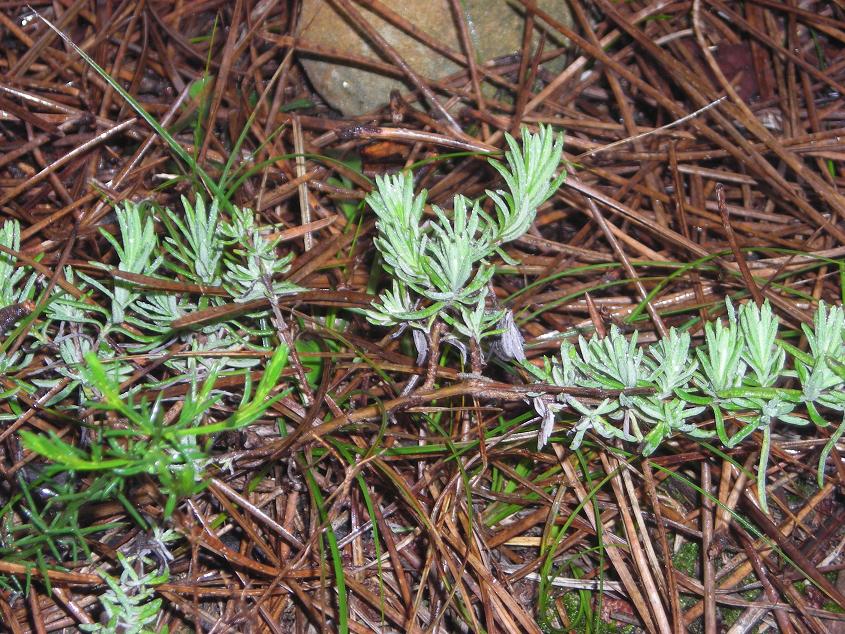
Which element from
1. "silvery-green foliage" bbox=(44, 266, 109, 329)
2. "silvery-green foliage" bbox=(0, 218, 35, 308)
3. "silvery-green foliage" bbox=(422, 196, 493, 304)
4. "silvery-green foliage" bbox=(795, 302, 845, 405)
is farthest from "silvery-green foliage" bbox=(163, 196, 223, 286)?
"silvery-green foliage" bbox=(795, 302, 845, 405)

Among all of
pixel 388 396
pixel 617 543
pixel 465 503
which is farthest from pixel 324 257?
pixel 617 543

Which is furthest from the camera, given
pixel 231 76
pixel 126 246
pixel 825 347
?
pixel 231 76

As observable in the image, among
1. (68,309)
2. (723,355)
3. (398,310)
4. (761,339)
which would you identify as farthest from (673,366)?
(68,309)

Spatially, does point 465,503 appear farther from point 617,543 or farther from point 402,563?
point 617,543

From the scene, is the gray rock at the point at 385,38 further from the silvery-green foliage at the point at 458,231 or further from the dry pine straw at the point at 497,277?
the silvery-green foliage at the point at 458,231

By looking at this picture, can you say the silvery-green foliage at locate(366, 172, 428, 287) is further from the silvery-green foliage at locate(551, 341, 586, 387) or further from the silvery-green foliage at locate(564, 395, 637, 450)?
the silvery-green foliage at locate(564, 395, 637, 450)

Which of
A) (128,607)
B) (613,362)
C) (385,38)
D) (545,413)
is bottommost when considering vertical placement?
(128,607)

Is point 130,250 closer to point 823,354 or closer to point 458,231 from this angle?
point 458,231
